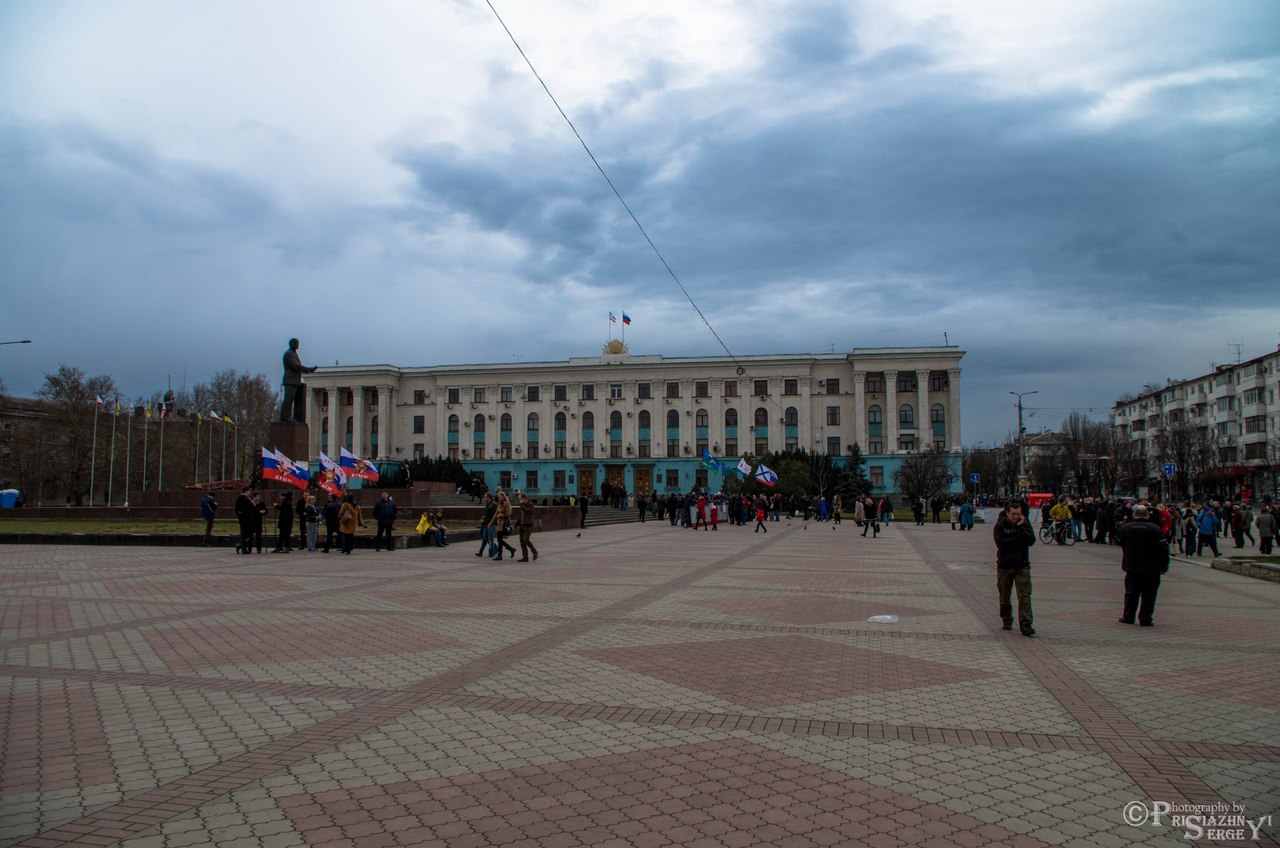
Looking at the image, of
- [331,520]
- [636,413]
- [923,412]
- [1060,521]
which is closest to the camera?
[331,520]

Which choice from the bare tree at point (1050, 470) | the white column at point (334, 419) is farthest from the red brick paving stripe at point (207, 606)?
the bare tree at point (1050, 470)

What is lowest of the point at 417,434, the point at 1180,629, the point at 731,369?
the point at 1180,629

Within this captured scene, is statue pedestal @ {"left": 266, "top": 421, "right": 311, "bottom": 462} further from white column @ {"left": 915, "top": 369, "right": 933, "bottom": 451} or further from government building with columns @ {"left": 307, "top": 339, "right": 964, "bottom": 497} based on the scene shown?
white column @ {"left": 915, "top": 369, "right": 933, "bottom": 451}

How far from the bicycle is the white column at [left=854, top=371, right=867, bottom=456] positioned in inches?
2285

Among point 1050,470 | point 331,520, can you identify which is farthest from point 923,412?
point 331,520

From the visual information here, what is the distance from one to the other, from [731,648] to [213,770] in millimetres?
5374

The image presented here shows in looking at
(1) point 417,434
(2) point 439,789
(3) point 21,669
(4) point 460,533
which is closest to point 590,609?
(3) point 21,669

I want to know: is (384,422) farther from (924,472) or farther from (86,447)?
(924,472)

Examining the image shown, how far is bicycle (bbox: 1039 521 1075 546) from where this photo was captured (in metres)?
30.2

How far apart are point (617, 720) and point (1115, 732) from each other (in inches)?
138

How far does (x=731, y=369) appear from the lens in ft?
299

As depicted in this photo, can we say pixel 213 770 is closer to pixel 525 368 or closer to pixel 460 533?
pixel 460 533

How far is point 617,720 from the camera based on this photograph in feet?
21.1

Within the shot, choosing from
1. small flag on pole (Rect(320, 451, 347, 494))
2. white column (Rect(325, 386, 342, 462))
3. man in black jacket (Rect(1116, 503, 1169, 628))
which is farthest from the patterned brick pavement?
white column (Rect(325, 386, 342, 462))
